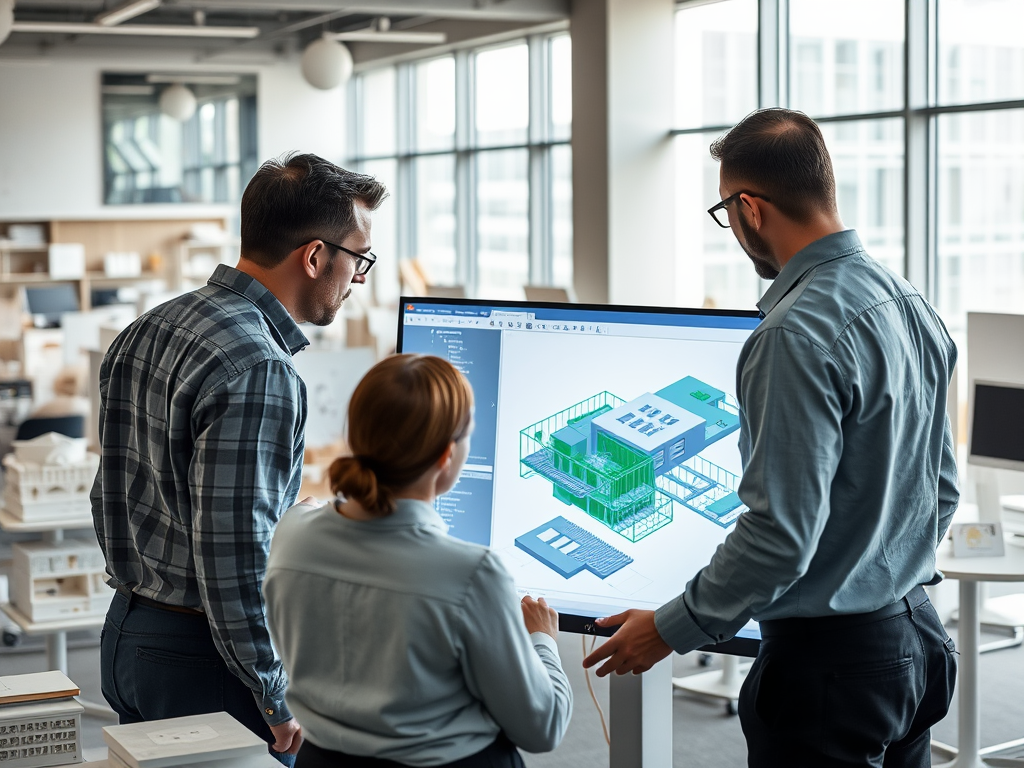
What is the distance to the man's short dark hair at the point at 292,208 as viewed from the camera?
1.89 meters

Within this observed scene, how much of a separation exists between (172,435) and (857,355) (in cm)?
102

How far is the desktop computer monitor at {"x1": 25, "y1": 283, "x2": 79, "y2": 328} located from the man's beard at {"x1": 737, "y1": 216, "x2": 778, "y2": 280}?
10487 mm

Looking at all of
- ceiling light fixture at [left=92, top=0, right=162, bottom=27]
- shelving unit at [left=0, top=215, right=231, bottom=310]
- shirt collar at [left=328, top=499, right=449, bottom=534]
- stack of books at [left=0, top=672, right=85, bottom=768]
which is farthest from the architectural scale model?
shelving unit at [left=0, top=215, right=231, bottom=310]

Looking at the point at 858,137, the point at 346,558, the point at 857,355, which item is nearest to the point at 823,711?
the point at 857,355

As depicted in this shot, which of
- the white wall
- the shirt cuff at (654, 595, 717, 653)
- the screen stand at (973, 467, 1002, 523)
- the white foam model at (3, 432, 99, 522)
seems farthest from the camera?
the white wall

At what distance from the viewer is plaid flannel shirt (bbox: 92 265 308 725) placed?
1729 mm

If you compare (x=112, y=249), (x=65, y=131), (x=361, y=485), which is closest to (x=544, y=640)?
(x=361, y=485)

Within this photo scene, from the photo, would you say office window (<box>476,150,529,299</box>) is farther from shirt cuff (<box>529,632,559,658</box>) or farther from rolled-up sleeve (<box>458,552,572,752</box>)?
rolled-up sleeve (<box>458,552,572,752</box>)

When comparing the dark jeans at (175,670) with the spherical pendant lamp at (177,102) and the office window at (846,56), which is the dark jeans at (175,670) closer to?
the office window at (846,56)

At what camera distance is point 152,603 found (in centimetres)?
187

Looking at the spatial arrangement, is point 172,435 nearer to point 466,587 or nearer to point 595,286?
point 466,587

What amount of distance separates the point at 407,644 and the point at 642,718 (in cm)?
73

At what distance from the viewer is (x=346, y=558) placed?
139cm

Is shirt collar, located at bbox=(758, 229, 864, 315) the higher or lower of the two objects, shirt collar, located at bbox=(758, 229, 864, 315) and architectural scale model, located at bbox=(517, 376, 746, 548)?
the higher
